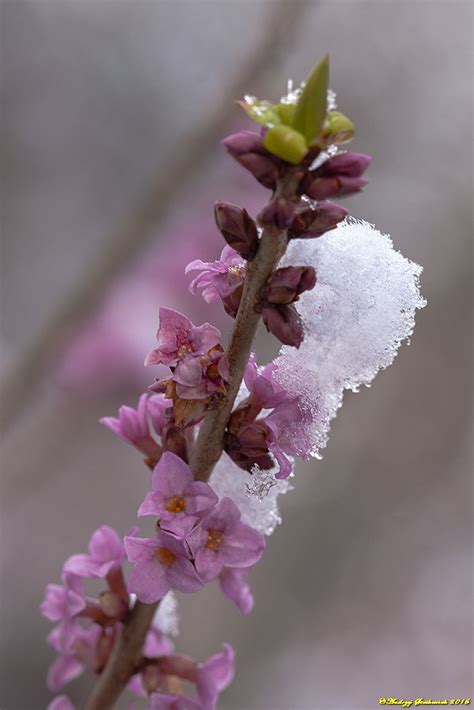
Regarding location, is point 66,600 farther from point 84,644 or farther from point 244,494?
point 244,494

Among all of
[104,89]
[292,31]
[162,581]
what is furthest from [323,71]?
[104,89]

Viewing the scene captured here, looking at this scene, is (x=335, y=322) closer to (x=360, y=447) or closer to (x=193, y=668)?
(x=193, y=668)

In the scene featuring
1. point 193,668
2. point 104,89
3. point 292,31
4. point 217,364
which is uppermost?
point 104,89

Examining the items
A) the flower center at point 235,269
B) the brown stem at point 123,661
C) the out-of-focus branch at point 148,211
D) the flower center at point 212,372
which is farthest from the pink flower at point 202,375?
the out-of-focus branch at point 148,211

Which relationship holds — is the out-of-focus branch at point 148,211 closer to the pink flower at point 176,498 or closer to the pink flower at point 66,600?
the pink flower at point 66,600

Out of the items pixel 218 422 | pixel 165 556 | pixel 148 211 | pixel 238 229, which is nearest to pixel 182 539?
pixel 165 556

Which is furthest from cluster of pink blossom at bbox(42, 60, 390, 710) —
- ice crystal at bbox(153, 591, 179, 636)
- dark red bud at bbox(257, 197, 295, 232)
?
ice crystal at bbox(153, 591, 179, 636)
